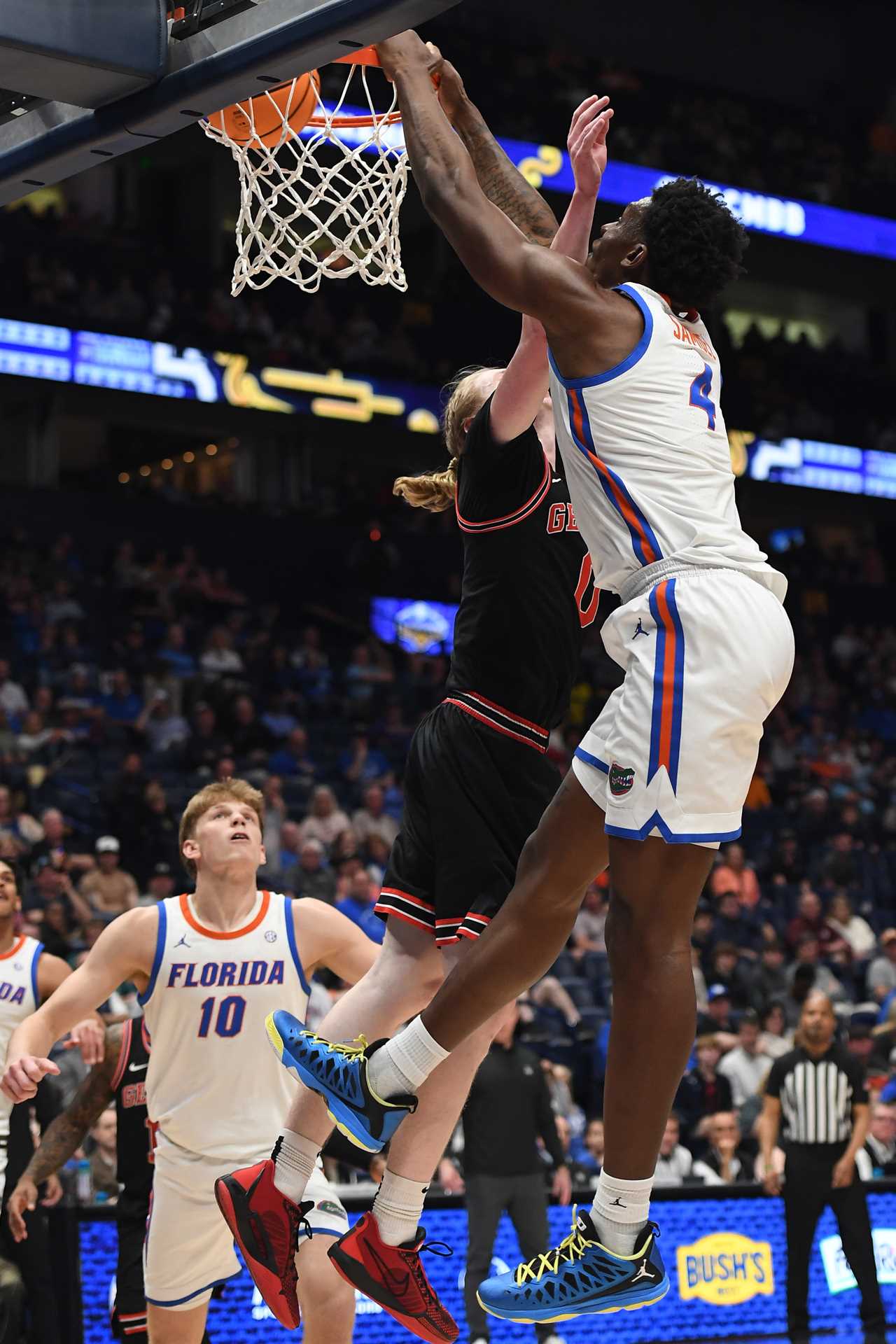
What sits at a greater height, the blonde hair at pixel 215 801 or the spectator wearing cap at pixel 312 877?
the spectator wearing cap at pixel 312 877

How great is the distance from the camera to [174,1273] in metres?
5.63

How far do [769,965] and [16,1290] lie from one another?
7.86 m

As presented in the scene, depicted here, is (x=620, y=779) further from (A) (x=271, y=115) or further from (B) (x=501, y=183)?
(A) (x=271, y=115)

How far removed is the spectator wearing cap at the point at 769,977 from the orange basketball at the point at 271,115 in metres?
9.93

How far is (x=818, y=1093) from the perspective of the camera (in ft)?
34.0

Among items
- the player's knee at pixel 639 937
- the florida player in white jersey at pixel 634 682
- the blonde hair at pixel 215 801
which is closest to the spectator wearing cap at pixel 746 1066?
the blonde hair at pixel 215 801

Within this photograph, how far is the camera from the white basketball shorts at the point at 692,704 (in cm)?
342

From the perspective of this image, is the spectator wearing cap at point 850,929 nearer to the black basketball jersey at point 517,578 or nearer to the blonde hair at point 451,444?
the blonde hair at point 451,444

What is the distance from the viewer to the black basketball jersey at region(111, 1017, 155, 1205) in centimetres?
723

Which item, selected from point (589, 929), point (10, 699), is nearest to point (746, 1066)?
point (589, 929)

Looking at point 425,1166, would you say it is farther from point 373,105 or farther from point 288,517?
point 288,517

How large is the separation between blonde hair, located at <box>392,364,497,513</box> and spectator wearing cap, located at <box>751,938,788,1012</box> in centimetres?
927

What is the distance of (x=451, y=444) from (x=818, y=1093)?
22.6 feet

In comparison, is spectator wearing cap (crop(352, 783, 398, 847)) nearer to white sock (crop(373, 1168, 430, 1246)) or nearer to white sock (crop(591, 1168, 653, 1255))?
white sock (crop(373, 1168, 430, 1246))
